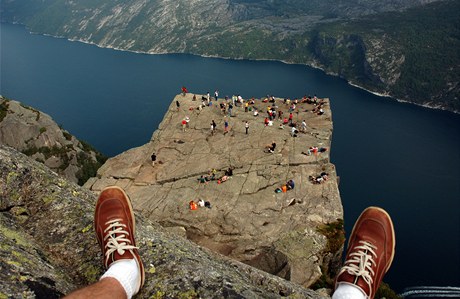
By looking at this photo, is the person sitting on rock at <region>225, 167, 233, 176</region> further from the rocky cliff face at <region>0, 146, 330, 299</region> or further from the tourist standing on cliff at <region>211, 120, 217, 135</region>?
the rocky cliff face at <region>0, 146, 330, 299</region>

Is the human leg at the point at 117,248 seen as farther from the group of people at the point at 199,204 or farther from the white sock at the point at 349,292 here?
the group of people at the point at 199,204

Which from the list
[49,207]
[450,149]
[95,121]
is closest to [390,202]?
[450,149]

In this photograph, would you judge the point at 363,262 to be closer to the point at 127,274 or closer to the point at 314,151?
the point at 127,274

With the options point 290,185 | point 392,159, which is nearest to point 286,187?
point 290,185

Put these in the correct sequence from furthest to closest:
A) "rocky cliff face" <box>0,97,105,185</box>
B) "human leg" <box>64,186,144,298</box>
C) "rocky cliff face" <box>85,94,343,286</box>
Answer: "rocky cliff face" <box>0,97,105,185</box>, "rocky cliff face" <box>85,94,343,286</box>, "human leg" <box>64,186,144,298</box>

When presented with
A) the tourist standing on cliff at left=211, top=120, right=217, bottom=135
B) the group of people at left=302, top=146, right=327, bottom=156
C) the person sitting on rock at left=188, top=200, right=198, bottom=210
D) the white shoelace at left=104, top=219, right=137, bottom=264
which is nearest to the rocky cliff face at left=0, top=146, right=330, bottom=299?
the white shoelace at left=104, top=219, right=137, bottom=264

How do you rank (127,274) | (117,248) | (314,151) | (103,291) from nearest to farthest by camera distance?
(103,291) < (127,274) < (117,248) < (314,151)

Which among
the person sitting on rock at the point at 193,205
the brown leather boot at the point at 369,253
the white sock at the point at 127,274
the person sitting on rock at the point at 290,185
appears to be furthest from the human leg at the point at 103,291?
the person sitting on rock at the point at 290,185

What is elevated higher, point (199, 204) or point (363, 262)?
point (363, 262)
